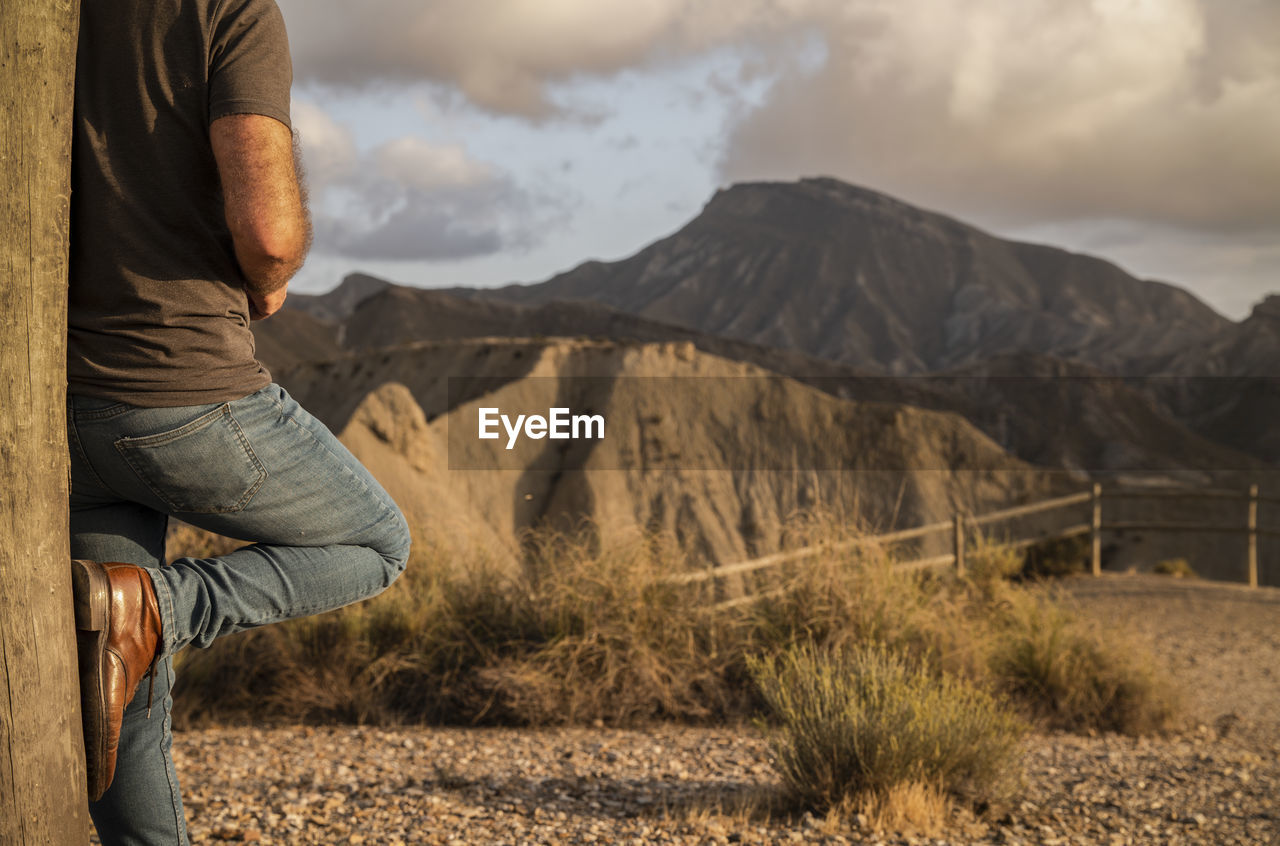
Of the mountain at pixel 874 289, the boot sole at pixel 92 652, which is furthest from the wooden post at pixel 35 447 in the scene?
the mountain at pixel 874 289

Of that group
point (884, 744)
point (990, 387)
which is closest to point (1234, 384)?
point (990, 387)

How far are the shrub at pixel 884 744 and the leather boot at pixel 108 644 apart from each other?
8.44 ft

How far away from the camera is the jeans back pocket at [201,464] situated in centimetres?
181

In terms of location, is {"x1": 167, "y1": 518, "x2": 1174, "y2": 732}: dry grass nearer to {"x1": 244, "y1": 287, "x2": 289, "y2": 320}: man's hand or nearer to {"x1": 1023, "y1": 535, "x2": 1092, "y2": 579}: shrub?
{"x1": 244, "y1": 287, "x2": 289, "y2": 320}: man's hand

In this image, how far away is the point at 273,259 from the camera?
1886 millimetres

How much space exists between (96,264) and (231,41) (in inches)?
18.9

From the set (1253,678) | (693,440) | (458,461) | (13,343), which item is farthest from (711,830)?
(693,440)

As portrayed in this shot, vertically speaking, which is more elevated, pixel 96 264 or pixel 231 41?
pixel 231 41

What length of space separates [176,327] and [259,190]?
0.29 meters

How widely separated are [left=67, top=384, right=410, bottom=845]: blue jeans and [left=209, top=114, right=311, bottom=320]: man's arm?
273 millimetres

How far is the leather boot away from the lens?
5.66 feet

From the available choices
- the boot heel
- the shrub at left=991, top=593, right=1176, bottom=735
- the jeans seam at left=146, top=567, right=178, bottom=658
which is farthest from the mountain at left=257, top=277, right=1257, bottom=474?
the boot heel

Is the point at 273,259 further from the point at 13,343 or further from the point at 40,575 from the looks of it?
the point at 40,575

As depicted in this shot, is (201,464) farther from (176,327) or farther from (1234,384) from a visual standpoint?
(1234,384)
